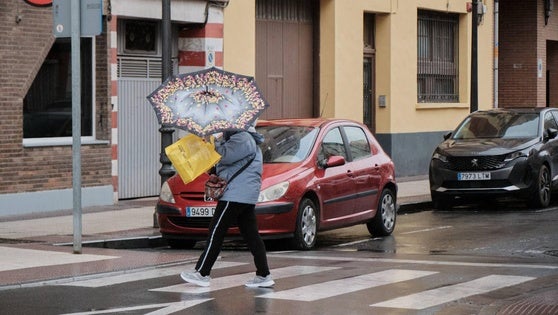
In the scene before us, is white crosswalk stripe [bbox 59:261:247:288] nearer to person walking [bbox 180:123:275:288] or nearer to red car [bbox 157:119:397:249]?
person walking [bbox 180:123:275:288]

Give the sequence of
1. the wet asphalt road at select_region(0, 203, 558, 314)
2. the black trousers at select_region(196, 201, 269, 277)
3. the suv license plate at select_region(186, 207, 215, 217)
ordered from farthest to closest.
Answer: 1. the suv license plate at select_region(186, 207, 215, 217)
2. the black trousers at select_region(196, 201, 269, 277)
3. the wet asphalt road at select_region(0, 203, 558, 314)

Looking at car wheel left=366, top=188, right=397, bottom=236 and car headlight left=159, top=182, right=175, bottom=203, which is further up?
car headlight left=159, top=182, right=175, bottom=203

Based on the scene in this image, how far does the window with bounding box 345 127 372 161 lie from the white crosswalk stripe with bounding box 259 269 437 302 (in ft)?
12.6

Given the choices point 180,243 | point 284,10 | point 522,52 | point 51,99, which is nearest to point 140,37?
point 51,99

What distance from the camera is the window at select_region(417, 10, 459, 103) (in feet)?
97.7

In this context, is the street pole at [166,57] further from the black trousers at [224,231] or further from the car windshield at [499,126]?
the car windshield at [499,126]

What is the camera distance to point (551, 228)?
17266mm

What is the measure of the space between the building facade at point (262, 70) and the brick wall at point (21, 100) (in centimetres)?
2

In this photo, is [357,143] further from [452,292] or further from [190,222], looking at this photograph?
[452,292]

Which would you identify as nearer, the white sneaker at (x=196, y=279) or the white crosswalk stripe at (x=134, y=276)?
the white sneaker at (x=196, y=279)

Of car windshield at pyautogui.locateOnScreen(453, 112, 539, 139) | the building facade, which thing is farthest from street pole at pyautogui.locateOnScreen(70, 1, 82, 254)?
car windshield at pyautogui.locateOnScreen(453, 112, 539, 139)

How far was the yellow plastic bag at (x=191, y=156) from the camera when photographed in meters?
10.9

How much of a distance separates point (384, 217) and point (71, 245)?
4.11 meters

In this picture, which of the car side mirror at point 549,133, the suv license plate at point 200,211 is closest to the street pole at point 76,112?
the suv license plate at point 200,211
